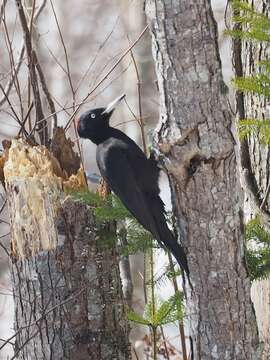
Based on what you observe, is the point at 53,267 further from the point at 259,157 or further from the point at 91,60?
the point at 91,60

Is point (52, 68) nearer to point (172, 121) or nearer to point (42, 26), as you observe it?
point (42, 26)

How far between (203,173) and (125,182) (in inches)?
40.2

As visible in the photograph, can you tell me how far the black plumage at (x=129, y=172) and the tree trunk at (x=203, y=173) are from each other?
262 millimetres

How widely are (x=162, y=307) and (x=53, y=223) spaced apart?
71 centimetres

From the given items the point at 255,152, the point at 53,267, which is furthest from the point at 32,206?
the point at 255,152

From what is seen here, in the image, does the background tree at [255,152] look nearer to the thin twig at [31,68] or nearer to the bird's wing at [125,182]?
the bird's wing at [125,182]

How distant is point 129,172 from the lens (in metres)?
4.32

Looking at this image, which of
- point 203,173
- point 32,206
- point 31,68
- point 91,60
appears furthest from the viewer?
point 91,60

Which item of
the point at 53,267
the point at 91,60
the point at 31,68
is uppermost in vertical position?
the point at 91,60

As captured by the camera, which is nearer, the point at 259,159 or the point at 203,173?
the point at 203,173

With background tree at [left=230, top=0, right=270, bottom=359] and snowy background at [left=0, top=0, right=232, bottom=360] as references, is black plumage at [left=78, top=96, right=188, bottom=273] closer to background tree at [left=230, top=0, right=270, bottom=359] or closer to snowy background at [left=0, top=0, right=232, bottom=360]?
background tree at [left=230, top=0, right=270, bottom=359]

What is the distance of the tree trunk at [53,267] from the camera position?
423 cm

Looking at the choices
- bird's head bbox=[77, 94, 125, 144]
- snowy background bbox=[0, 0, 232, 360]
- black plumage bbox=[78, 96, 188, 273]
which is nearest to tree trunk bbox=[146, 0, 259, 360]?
black plumage bbox=[78, 96, 188, 273]

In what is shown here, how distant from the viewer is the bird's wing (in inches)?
156
